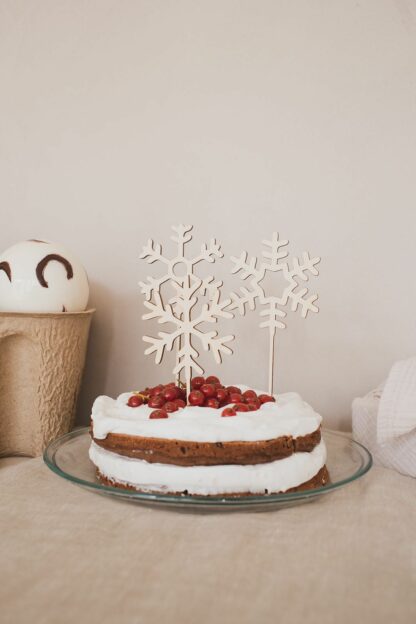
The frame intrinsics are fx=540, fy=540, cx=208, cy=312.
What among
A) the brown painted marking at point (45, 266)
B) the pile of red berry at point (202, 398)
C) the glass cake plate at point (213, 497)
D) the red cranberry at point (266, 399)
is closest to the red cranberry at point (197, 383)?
the pile of red berry at point (202, 398)

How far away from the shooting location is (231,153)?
1293mm

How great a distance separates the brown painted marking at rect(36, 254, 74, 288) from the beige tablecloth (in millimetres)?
395

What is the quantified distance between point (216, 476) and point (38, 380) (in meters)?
0.48

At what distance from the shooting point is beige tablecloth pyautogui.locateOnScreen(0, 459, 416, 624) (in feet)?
1.82

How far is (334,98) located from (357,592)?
1.03m

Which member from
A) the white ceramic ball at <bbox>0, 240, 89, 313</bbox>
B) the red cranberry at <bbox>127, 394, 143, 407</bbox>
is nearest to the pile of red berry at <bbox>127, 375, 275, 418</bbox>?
the red cranberry at <bbox>127, 394, 143, 407</bbox>

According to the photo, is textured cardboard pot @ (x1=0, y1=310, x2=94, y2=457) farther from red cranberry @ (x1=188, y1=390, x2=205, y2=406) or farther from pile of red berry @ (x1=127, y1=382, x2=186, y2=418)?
red cranberry @ (x1=188, y1=390, x2=205, y2=406)

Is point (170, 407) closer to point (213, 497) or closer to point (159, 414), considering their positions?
point (159, 414)

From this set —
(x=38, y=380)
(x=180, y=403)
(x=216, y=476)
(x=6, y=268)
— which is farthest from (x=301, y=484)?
(x=6, y=268)

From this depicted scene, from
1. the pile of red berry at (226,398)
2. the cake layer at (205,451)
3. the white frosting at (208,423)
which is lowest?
the cake layer at (205,451)

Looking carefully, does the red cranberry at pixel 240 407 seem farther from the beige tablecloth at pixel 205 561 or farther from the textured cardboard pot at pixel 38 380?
the textured cardboard pot at pixel 38 380

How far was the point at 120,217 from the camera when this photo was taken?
1361mm

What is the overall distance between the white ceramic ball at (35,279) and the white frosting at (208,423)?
267 mm

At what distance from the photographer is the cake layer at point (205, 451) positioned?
2.62ft
